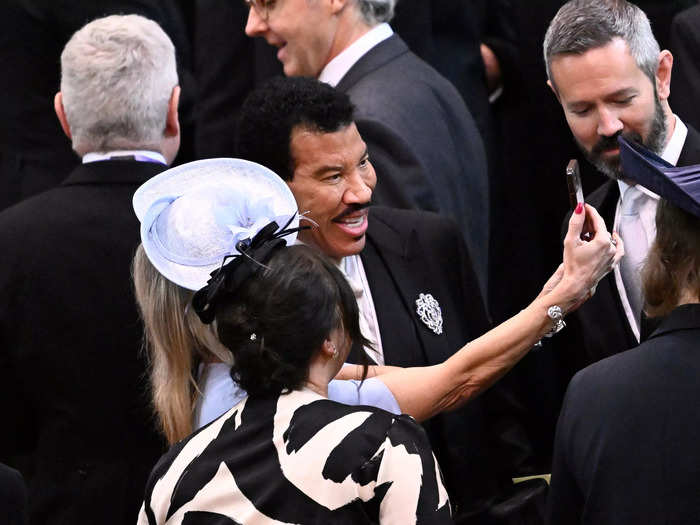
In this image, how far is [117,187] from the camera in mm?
3939

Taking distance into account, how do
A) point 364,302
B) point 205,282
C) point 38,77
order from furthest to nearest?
point 38,77 → point 364,302 → point 205,282

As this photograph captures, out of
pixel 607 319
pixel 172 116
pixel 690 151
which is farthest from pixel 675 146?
pixel 172 116

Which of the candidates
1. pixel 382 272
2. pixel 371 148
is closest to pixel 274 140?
pixel 382 272

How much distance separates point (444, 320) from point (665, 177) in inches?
46.3

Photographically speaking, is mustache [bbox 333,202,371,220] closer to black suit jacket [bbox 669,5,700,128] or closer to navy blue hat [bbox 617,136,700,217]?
navy blue hat [bbox 617,136,700,217]

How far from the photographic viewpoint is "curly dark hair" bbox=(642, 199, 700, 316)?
282cm

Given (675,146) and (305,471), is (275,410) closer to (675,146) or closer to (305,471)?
(305,471)

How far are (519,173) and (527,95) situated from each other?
301mm

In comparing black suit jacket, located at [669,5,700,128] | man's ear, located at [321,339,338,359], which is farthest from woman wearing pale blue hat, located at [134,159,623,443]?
black suit jacket, located at [669,5,700,128]

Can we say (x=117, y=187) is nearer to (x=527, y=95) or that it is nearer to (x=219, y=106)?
(x=219, y=106)

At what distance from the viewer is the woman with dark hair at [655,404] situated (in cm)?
274

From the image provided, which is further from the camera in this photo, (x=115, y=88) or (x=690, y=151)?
(x=115, y=88)

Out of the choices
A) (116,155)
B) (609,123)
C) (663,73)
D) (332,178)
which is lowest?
(116,155)

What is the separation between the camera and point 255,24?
4.78 metres
